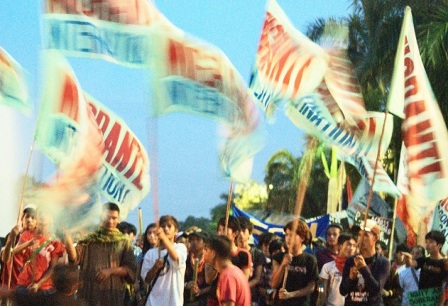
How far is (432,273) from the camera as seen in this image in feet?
36.6

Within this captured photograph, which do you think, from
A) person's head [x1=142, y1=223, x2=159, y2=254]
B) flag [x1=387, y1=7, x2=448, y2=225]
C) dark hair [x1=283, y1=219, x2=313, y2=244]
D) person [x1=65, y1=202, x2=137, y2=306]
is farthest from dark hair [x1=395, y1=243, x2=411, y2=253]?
person [x1=65, y1=202, x2=137, y2=306]

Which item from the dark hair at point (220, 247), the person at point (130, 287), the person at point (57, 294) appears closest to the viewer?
the person at point (57, 294)

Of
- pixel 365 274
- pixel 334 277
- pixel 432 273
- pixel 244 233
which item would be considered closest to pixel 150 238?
pixel 244 233

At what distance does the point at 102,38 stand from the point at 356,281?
3.33 metres

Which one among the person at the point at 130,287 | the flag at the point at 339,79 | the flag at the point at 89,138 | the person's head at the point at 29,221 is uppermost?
the flag at the point at 339,79

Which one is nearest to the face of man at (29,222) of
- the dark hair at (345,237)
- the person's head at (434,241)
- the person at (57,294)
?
the dark hair at (345,237)

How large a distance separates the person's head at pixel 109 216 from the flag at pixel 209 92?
43.4 inches

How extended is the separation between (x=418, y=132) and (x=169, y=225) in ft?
9.43

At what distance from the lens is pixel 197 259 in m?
11.8

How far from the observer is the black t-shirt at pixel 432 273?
36.3 feet

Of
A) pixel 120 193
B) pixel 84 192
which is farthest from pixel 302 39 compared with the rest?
pixel 84 192

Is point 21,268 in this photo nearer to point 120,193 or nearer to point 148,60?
point 120,193

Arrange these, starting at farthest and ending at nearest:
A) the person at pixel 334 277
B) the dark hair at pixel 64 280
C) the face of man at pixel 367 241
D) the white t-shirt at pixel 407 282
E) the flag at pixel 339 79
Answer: the white t-shirt at pixel 407 282 → the flag at pixel 339 79 → the person at pixel 334 277 → the face of man at pixel 367 241 → the dark hair at pixel 64 280

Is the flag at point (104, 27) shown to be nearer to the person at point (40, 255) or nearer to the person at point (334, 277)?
the person at point (40, 255)
